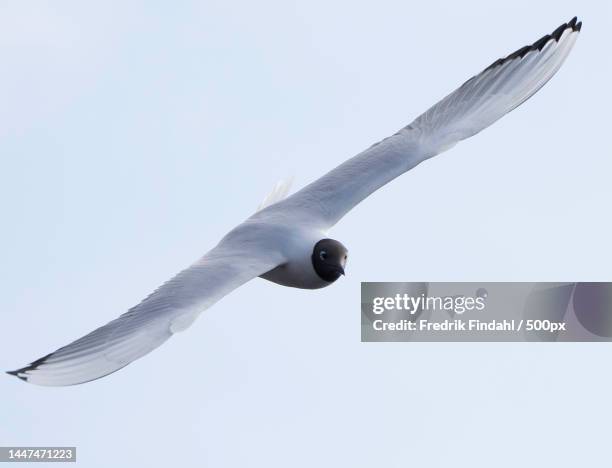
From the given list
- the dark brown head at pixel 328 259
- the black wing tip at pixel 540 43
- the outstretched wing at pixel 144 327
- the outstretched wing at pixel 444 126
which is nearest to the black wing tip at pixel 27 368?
the outstretched wing at pixel 144 327

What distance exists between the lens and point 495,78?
1352 centimetres

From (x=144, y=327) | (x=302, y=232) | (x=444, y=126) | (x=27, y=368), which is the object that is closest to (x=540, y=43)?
(x=444, y=126)

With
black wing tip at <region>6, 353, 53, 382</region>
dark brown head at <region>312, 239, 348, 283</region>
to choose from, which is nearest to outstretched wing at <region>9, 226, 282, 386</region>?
black wing tip at <region>6, 353, 53, 382</region>

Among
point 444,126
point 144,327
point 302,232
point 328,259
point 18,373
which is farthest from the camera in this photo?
point 444,126

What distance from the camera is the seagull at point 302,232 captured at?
33.4 feet

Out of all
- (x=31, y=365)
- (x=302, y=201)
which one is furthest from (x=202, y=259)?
(x=31, y=365)

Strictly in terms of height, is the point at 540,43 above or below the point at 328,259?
above

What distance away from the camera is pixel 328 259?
1179 cm

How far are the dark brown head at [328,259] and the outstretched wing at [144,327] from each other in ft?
1.76

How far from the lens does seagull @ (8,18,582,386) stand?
33.4ft

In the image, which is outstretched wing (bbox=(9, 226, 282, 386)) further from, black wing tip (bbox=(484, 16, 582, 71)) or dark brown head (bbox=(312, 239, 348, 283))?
black wing tip (bbox=(484, 16, 582, 71))

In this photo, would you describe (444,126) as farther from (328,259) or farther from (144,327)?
(144,327)

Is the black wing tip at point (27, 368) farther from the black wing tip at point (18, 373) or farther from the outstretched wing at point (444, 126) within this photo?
the outstretched wing at point (444, 126)

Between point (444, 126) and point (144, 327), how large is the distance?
426 cm
